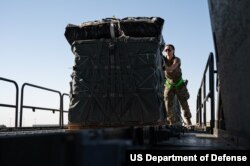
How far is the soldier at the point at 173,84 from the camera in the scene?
727 centimetres

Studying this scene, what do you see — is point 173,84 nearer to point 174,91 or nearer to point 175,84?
point 175,84

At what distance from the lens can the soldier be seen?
23.8 feet

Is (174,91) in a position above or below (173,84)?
below

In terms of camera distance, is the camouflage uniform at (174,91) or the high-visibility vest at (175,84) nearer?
the camouflage uniform at (174,91)

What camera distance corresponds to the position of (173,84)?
7.52 meters

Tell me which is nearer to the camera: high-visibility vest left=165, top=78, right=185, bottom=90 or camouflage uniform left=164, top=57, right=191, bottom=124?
camouflage uniform left=164, top=57, right=191, bottom=124

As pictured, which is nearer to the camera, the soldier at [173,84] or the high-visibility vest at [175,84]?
the soldier at [173,84]

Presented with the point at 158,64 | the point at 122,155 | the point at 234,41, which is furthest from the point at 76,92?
the point at 122,155

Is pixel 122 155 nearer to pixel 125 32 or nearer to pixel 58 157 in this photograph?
pixel 58 157

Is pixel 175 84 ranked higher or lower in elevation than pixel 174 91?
higher

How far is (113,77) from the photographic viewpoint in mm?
6785

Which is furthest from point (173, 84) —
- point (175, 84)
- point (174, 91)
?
point (174, 91)

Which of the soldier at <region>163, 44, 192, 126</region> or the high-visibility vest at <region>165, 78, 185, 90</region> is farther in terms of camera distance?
the high-visibility vest at <region>165, 78, 185, 90</region>

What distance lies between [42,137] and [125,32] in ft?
20.3
